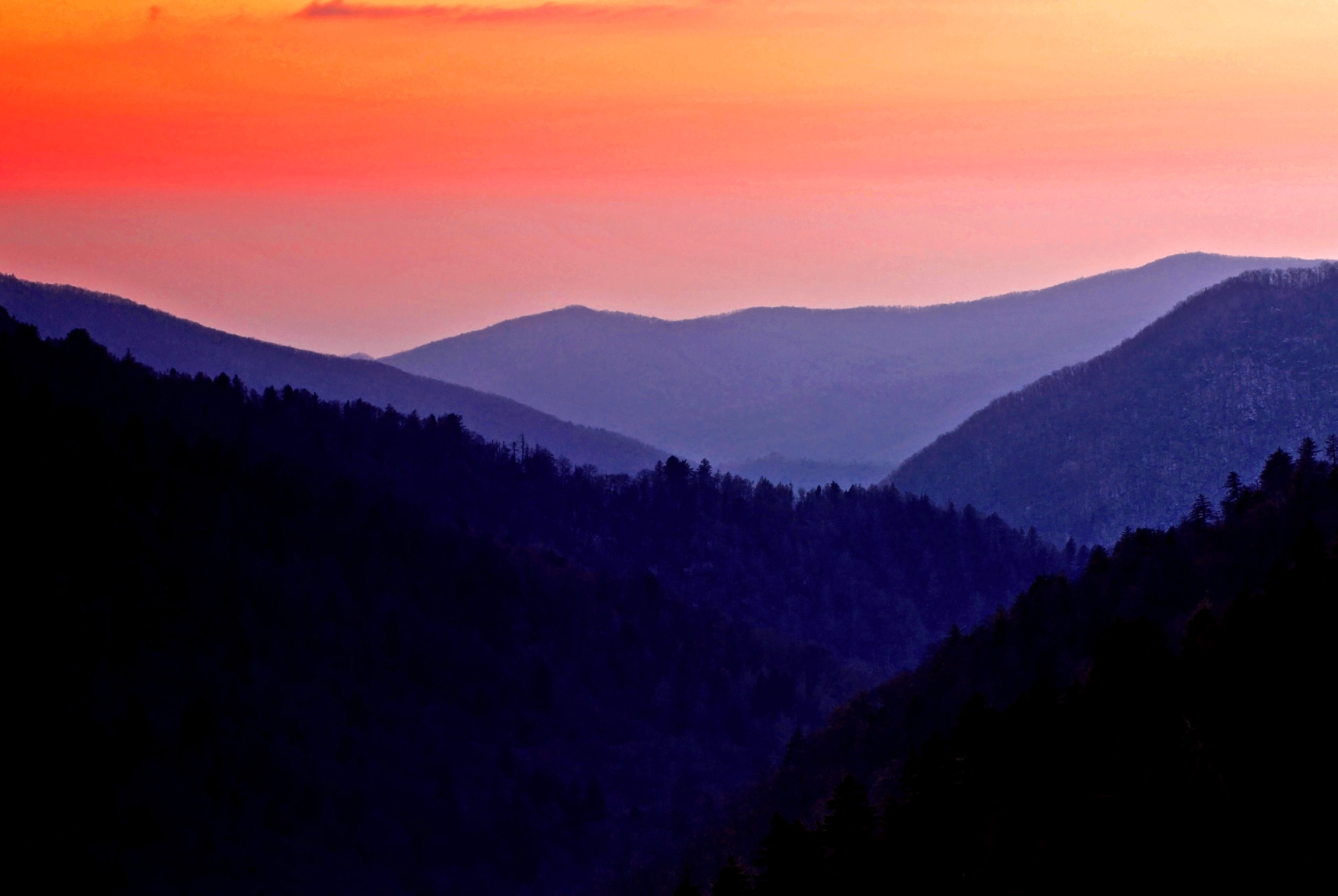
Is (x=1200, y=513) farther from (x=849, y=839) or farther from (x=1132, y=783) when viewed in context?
(x=1132, y=783)

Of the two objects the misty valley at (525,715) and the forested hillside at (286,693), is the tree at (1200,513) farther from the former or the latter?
the forested hillside at (286,693)

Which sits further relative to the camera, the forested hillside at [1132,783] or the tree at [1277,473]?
the tree at [1277,473]

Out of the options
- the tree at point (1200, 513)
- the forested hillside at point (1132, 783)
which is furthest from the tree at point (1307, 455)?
the forested hillside at point (1132, 783)

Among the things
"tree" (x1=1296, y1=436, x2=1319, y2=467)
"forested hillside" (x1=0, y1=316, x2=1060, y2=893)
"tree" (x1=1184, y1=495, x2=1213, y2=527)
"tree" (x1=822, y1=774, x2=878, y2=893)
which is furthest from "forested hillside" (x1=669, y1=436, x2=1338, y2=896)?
"tree" (x1=1296, y1=436, x2=1319, y2=467)

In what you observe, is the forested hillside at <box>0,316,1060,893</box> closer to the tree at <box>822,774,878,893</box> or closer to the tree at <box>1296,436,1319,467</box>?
the tree at <box>822,774,878,893</box>

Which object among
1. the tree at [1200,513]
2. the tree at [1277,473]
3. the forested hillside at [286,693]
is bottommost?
the forested hillside at [286,693]

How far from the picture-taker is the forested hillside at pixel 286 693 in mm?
108812

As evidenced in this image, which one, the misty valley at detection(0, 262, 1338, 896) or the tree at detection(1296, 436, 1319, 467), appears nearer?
the misty valley at detection(0, 262, 1338, 896)

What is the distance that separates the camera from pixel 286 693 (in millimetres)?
148500

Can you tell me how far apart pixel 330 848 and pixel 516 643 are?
58171 mm

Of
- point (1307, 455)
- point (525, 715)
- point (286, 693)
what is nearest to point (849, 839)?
point (1307, 455)

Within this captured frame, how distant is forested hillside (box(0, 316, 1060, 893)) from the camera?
109 metres

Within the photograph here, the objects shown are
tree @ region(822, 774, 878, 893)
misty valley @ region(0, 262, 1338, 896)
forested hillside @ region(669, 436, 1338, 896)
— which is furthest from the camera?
tree @ region(822, 774, 878, 893)

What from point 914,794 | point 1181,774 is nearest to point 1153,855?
point 1181,774
